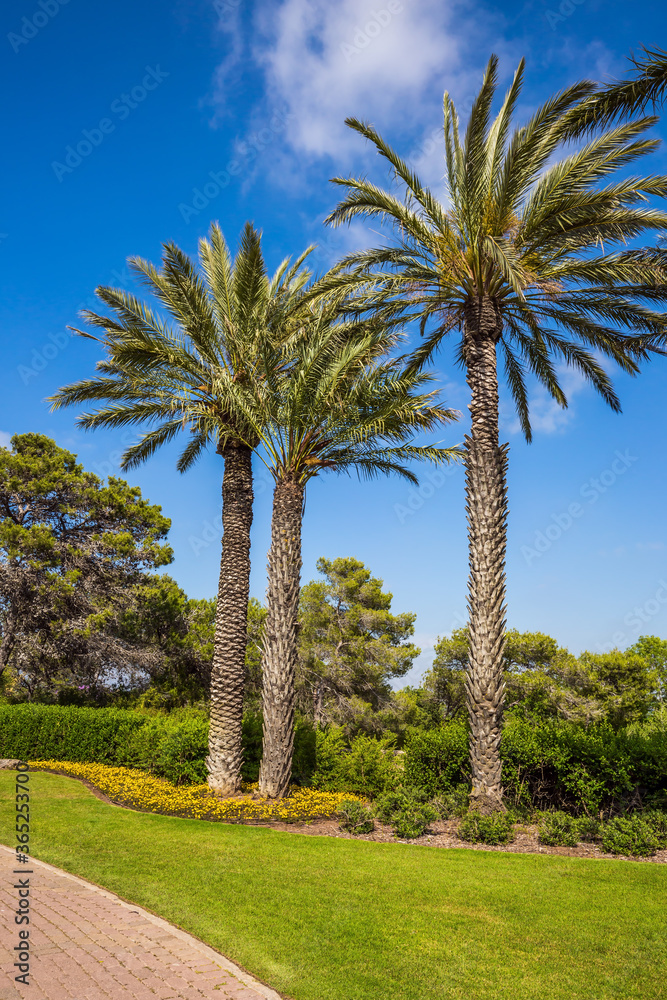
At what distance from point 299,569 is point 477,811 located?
5466mm

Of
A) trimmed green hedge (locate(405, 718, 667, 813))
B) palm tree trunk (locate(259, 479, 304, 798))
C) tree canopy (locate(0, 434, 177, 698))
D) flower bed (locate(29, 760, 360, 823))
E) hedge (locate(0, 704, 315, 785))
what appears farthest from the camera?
tree canopy (locate(0, 434, 177, 698))

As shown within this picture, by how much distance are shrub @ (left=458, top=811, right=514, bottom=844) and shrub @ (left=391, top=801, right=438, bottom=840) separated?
0.57m

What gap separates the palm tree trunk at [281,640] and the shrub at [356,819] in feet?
6.23

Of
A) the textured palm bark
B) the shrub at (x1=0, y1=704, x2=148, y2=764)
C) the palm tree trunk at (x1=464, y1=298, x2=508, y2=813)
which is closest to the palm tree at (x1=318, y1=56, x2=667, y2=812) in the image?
the palm tree trunk at (x1=464, y1=298, x2=508, y2=813)

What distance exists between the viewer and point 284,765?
12211 mm

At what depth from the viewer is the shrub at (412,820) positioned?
32.6ft

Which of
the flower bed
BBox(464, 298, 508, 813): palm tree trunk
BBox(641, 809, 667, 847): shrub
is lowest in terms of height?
the flower bed

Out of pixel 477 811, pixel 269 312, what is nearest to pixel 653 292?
pixel 269 312

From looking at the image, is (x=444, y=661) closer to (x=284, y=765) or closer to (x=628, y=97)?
(x=284, y=765)

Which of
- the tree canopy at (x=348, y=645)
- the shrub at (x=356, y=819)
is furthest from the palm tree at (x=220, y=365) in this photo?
the tree canopy at (x=348, y=645)

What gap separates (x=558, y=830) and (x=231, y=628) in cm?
706

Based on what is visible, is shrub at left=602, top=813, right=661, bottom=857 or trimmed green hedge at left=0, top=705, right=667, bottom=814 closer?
shrub at left=602, top=813, right=661, bottom=857

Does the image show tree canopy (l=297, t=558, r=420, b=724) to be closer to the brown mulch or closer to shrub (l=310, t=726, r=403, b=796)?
shrub (l=310, t=726, r=403, b=796)

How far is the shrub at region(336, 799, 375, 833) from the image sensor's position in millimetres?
10422
